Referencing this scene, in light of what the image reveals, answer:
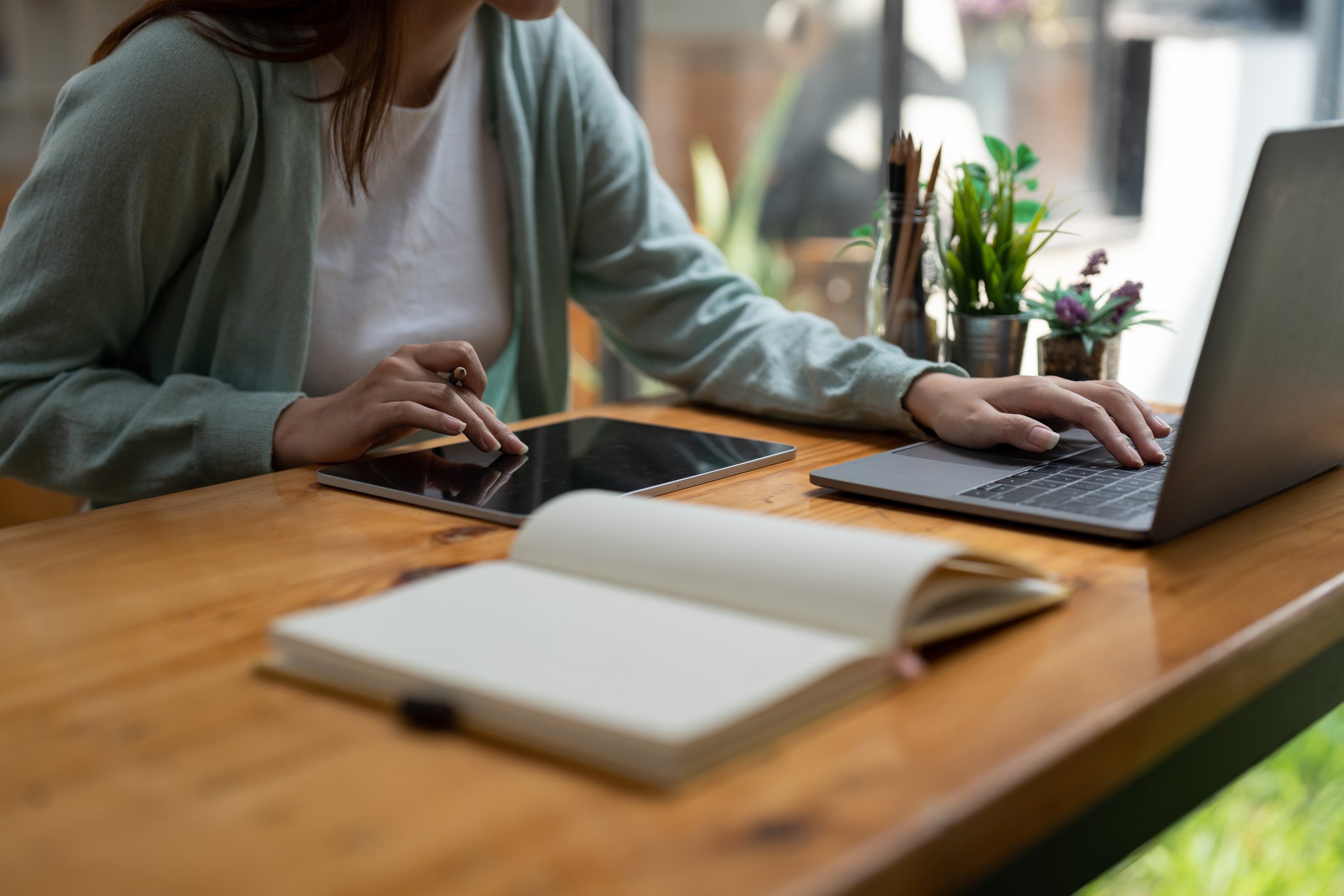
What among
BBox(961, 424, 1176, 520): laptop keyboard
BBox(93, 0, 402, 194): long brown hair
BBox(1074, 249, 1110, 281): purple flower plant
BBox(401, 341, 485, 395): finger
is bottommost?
BBox(961, 424, 1176, 520): laptop keyboard

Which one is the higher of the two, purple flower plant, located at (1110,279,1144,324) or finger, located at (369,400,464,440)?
purple flower plant, located at (1110,279,1144,324)

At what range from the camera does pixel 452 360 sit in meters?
0.95

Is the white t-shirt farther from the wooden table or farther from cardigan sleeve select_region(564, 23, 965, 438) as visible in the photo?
the wooden table

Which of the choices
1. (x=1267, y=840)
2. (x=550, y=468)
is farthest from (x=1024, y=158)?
(x=1267, y=840)

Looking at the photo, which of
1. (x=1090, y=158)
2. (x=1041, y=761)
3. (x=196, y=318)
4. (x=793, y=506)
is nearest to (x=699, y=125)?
(x=1090, y=158)

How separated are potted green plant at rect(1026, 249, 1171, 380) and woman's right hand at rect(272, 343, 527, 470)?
0.51 m

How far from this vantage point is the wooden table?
1.27ft

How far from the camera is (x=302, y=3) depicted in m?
1.11

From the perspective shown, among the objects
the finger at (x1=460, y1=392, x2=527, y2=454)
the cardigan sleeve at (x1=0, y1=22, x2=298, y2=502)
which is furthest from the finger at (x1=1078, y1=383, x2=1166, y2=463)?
the cardigan sleeve at (x1=0, y1=22, x2=298, y2=502)

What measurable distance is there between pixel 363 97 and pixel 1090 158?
187 centimetres

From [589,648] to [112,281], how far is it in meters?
0.74

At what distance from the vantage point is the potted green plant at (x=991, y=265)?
1.14 meters

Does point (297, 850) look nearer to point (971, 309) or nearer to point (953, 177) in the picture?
point (971, 309)

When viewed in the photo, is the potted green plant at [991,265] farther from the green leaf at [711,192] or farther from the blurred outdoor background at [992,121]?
the green leaf at [711,192]
